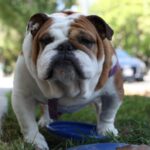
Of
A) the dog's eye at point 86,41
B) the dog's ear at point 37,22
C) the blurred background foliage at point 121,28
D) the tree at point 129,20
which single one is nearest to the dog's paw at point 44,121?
the dog's ear at point 37,22

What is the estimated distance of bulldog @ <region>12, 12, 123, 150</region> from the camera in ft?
10.2

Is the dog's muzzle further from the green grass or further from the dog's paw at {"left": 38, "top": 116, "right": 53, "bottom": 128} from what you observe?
the dog's paw at {"left": 38, "top": 116, "right": 53, "bottom": 128}

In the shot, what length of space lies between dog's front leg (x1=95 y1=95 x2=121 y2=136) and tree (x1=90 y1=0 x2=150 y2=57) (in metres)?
25.0

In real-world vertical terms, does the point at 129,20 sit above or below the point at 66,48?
below

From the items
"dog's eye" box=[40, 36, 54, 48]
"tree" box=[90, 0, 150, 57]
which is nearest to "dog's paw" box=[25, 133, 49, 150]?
"dog's eye" box=[40, 36, 54, 48]

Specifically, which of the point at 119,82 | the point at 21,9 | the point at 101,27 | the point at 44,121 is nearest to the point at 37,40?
the point at 101,27

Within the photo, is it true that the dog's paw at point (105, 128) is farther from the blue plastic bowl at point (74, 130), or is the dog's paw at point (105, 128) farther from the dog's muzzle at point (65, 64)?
the dog's muzzle at point (65, 64)

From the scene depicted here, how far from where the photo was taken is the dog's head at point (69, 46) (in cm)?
309

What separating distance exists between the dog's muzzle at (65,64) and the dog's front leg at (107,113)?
72 cm

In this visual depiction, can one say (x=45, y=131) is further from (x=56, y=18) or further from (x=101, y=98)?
(x=56, y=18)

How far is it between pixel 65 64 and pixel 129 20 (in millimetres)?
27507

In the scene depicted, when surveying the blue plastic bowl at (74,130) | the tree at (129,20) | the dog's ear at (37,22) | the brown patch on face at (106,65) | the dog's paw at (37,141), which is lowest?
the tree at (129,20)

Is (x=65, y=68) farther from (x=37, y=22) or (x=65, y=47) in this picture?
(x=37, y=22)

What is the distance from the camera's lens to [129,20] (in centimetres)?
3019
